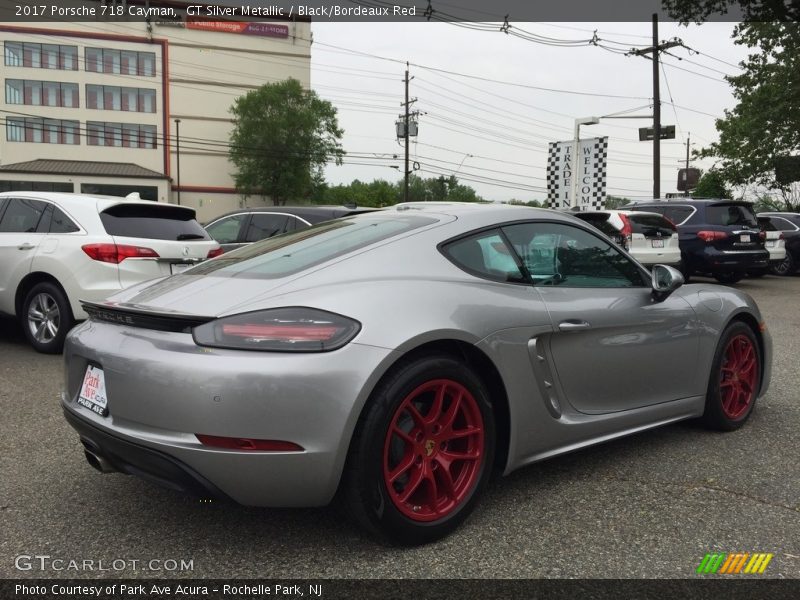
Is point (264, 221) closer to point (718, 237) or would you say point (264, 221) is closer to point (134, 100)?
point (718, 237)

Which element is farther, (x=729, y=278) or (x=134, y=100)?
(x=134, y=100)

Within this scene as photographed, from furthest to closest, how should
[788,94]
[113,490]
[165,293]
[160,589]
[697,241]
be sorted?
[788,94] → [697,241] → [113,490] → [165,293] → [160,589]

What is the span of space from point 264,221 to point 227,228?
72 centimetres

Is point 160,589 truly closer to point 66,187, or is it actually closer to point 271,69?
point 66,187

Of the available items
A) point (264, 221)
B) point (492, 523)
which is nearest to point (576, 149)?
point (264, 221)

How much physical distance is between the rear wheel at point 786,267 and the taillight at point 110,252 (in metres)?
15.7

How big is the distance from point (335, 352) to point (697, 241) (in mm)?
12182

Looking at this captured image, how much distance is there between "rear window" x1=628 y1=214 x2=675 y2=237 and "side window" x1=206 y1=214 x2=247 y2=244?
21.5 ft

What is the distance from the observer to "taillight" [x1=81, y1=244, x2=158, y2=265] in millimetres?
6109

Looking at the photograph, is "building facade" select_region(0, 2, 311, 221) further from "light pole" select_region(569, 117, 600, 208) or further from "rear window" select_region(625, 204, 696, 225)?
"rear window" select_region(625, 204, 696, 225)

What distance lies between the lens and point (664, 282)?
3.60m

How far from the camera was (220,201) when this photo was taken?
6381cm

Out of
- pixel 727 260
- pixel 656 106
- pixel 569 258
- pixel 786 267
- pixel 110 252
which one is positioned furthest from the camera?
pixel 656 106

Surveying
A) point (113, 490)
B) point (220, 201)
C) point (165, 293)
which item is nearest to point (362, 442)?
point (165, 293)
